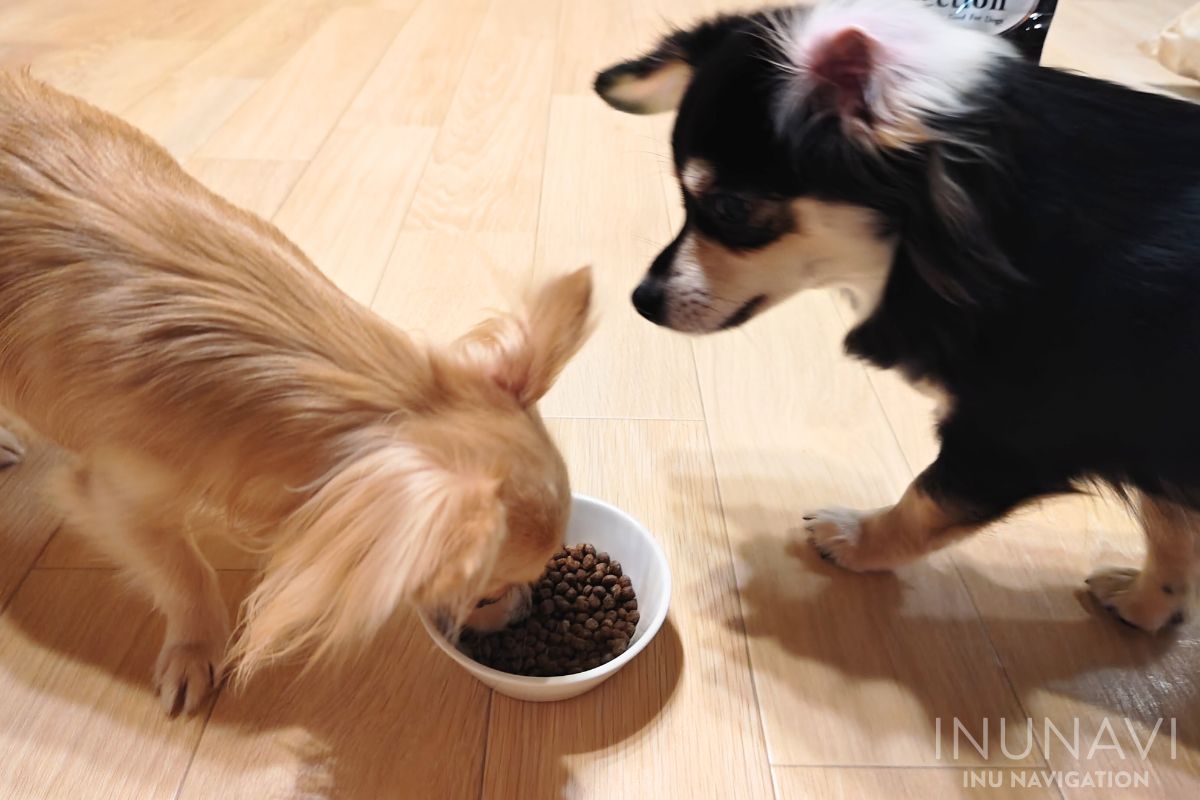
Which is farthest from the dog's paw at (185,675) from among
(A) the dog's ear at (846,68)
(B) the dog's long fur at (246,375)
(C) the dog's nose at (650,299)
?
(A) the dog's ear at (846,68)

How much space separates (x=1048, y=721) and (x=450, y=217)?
4.73 feet

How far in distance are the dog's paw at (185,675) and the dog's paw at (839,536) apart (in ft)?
2.67

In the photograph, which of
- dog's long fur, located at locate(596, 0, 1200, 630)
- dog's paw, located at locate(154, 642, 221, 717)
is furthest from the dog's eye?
dog's paw, located at locate(154, 642, 221, 717)

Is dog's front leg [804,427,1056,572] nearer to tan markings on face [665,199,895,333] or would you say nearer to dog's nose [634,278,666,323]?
tan markings on face [665,199,895,333]

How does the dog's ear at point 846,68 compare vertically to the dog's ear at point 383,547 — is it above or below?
above

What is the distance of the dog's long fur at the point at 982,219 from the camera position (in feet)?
2.64

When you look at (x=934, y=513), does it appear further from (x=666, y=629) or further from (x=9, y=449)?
(x=9, y=449)

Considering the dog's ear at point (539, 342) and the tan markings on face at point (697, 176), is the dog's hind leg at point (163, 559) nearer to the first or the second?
the dog's ear at point (539, 342)

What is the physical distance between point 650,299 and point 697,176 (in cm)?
19

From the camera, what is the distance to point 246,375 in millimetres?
756

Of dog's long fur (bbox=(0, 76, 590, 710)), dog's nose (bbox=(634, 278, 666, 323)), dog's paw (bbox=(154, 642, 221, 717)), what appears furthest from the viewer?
dog's nose (bbox=(634, 278, 666, 323))

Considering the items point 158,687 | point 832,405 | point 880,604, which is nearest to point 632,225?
point 832,405

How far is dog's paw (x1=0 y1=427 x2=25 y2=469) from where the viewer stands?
4.00ft

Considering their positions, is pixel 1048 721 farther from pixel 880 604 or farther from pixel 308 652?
pixel 308 652
